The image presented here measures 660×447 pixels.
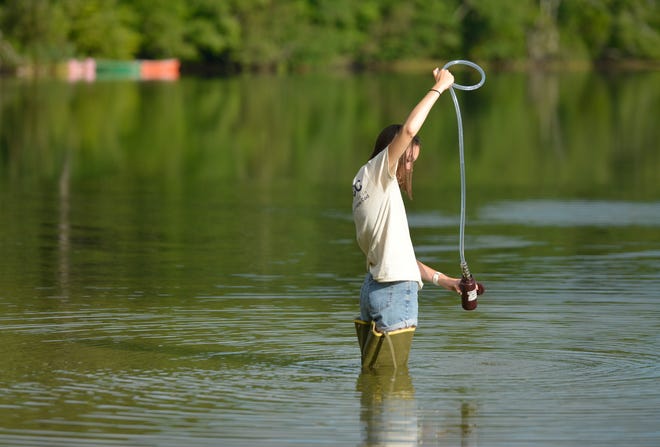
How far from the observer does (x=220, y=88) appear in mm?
71562

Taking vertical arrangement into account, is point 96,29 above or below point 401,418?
above

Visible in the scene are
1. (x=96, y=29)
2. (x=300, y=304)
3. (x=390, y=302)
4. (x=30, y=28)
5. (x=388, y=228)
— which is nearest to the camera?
(x=388, y=228)

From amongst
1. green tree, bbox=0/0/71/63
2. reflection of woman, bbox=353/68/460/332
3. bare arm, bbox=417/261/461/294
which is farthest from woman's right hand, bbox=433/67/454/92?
green tree, bbox=0/0/71/63

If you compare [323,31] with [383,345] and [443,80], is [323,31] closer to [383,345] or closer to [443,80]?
[383,345]

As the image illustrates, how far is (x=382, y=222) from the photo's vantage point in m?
8.79

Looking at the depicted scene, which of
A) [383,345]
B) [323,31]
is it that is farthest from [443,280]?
[323,31]

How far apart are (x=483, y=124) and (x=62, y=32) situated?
49716 millimetres

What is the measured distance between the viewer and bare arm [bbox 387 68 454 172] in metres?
8.44

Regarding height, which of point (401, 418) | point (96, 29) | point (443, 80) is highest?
point (96, 29)

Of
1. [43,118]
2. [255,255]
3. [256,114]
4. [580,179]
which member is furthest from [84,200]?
[256,114]

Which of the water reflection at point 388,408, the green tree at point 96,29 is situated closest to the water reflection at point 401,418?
the water reflection at point 388,408

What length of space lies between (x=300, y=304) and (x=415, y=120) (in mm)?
3638

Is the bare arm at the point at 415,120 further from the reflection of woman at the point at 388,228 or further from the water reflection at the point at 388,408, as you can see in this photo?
the water reflection at the point at 388,408

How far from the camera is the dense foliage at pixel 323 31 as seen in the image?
292 ft
